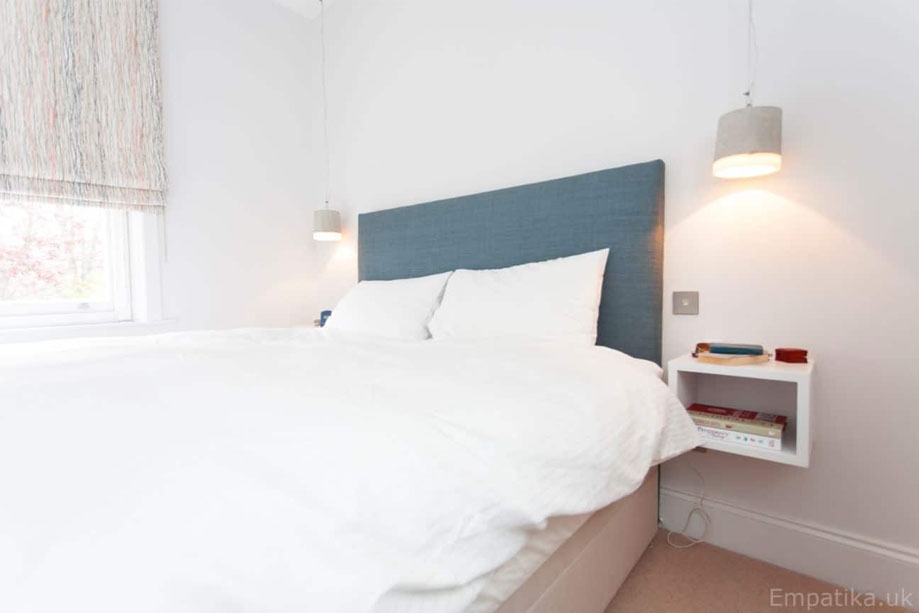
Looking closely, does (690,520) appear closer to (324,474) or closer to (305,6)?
(324,474)

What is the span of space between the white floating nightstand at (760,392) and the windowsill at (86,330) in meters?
2.74

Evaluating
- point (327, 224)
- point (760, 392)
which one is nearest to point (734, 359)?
point (760, 392)

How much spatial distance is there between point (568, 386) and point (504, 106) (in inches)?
66.8

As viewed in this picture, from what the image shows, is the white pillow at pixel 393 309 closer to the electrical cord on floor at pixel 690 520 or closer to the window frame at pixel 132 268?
the window frame at pixel 132 268

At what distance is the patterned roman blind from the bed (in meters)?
1.22

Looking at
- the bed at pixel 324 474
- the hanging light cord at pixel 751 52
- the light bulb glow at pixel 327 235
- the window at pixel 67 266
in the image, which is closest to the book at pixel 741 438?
the bed at pixel 324 474

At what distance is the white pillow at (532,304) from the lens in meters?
1.62

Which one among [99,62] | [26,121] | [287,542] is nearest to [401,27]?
[99,62]

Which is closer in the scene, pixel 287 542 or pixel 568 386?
pixel 287 542

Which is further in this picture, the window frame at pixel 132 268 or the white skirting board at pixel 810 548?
the window frame at pixel 132 268

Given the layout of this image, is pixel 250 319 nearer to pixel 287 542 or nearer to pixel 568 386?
pixel 568 386

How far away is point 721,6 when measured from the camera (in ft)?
5.16

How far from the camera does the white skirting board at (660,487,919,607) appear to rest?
131 cm

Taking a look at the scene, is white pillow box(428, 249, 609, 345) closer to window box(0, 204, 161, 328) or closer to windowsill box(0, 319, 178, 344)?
windowsill box(0, 319, 178, 344)
